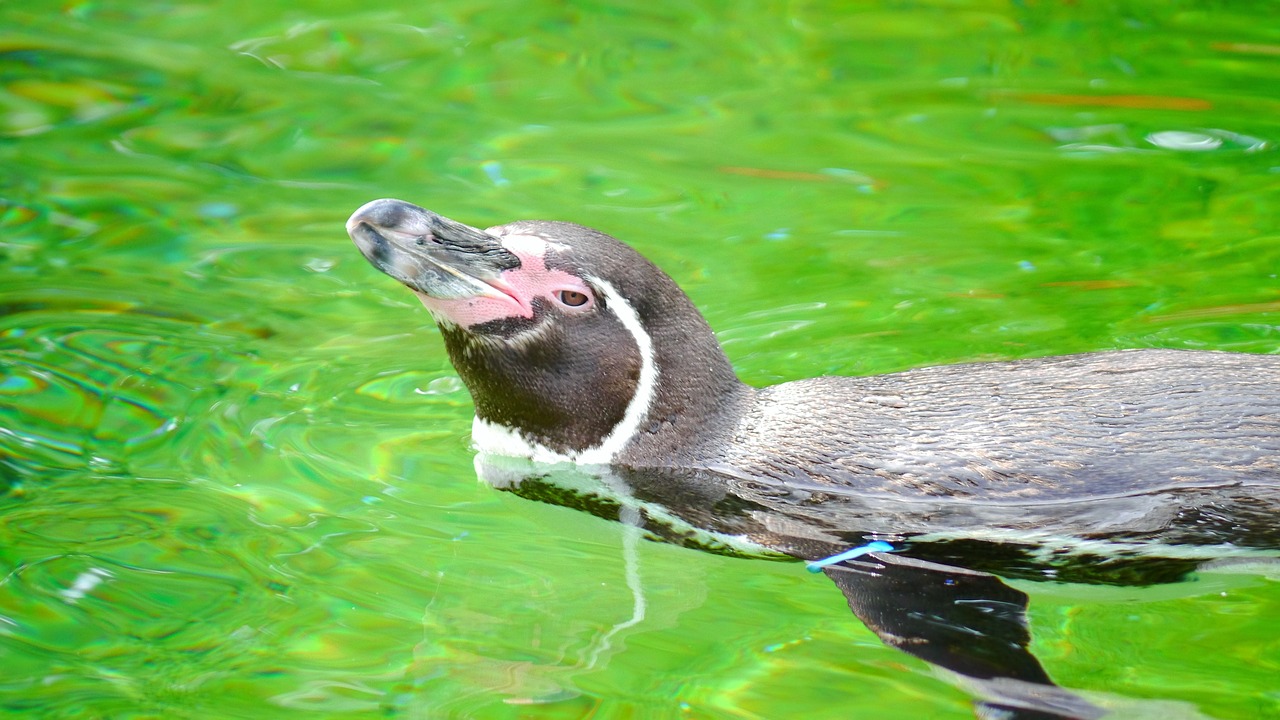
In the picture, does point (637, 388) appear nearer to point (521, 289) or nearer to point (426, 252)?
point (521, 289)

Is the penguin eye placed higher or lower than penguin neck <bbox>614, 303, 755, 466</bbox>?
higher

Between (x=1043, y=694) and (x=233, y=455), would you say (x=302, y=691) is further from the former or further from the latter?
(x=1043, y=694)

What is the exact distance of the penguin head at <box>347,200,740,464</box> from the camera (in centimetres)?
463

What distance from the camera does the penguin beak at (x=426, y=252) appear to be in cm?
461

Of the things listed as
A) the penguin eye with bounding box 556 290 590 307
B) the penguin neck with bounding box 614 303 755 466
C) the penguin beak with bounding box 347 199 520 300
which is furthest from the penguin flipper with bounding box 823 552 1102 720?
the penguin beak with bounding box 347 199 520 300

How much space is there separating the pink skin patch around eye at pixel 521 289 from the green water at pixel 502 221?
2.71ft

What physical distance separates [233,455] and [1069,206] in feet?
14.4

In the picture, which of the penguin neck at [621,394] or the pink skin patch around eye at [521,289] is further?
the penguin neck at [621,394]

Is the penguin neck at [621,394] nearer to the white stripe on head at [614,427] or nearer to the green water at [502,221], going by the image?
the white stripe on head at [614,427]

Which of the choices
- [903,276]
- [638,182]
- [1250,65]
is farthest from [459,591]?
[1250,65]

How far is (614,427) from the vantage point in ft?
16.3

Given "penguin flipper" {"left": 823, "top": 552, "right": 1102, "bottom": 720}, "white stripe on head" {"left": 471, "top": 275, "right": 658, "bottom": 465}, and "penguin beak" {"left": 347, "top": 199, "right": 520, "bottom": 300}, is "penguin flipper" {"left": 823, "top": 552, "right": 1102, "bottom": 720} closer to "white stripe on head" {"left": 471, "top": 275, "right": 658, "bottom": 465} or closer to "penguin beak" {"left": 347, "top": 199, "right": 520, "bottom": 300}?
"white stripe on head" {"left": 471, "top": 275, "right": 658, "bottom": 465}

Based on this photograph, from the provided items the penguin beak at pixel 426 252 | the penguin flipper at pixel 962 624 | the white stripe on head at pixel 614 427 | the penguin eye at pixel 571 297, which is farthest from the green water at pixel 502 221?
the penguin beak at pixel 426 252

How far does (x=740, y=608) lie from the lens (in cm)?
455
